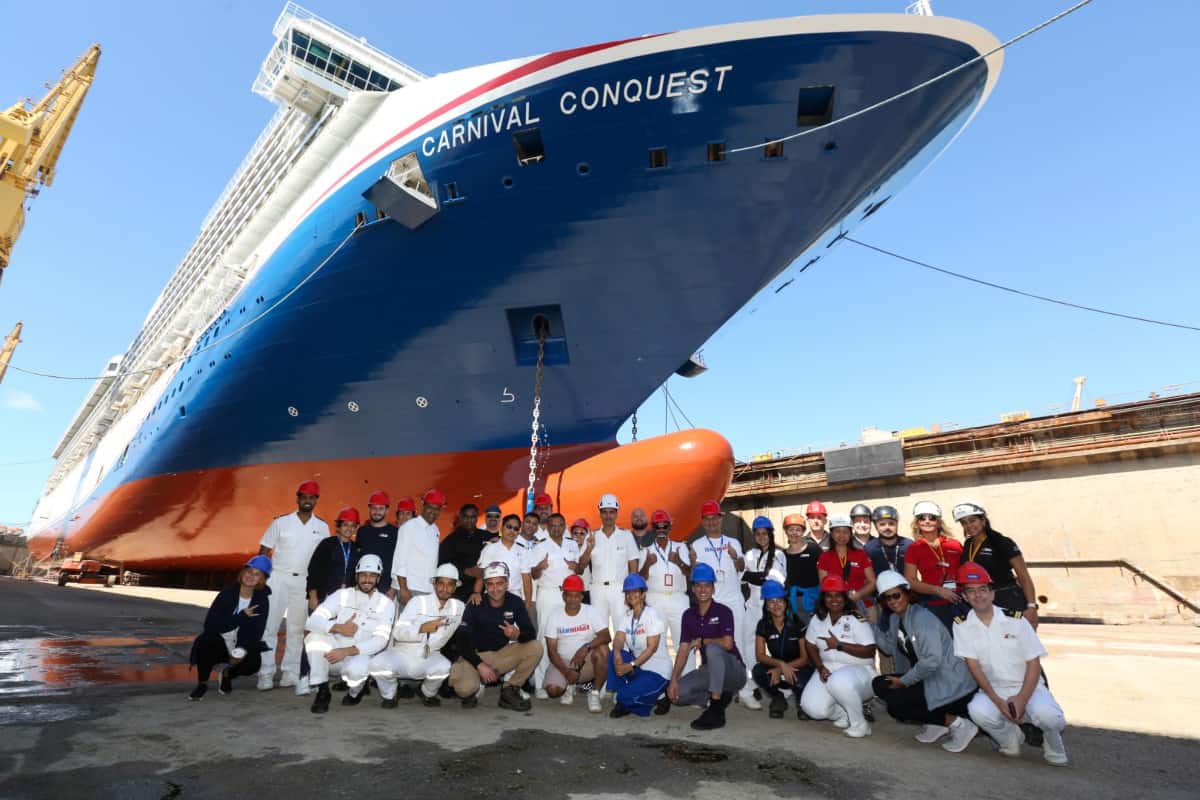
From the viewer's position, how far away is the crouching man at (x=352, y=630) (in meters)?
4.72

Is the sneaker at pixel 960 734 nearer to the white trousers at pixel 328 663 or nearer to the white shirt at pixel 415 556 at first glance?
the white trousers at pixel 328 663

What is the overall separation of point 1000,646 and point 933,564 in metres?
1.07

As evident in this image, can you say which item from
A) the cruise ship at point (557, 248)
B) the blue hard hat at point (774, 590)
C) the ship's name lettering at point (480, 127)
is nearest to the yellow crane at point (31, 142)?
the cruise ship at point (557, 248)

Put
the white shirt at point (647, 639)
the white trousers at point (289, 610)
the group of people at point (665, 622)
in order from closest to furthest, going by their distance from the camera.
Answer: the group of people at point (665, 622)
the white shirt at point (647, 639)
the white trousers at point (289, 610)

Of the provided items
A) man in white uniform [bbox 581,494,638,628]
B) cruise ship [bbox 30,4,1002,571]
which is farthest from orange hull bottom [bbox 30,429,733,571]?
man in white uniform [bbox 581,494,638,628]

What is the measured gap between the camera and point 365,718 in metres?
4.23

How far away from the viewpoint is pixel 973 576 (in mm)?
3934

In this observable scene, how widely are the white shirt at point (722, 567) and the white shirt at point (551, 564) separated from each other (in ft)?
4.30

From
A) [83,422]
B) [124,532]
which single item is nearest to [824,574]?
[124,532]

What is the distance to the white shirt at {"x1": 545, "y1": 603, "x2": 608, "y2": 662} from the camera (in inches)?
200

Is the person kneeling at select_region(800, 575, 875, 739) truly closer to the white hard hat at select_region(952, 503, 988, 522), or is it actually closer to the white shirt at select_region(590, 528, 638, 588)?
the white hard hat at select_region(952, 503, 988, 522)

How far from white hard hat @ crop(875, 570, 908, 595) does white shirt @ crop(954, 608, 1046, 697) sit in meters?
0.49

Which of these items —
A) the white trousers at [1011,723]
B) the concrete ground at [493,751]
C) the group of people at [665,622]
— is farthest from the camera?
the group of people at [665,622]

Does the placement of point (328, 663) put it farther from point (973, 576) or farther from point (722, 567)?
point (973, 576)
